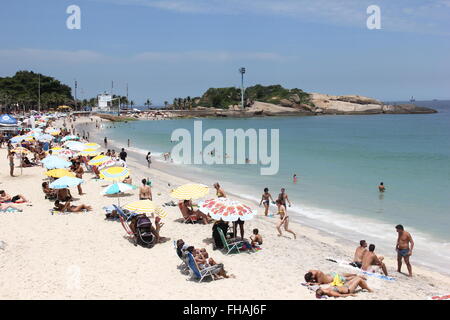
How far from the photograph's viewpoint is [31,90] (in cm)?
10081

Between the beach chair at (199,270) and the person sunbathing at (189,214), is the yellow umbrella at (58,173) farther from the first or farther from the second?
the beach chair at (199,270)

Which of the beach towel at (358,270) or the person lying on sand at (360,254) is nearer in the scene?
the beach towel at (358,270)

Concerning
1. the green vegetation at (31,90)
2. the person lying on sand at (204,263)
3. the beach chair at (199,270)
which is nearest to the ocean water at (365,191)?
the person lying on sand at (204,263)

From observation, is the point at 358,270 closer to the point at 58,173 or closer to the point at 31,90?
the point at 58,173

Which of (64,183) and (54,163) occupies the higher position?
(54,163)

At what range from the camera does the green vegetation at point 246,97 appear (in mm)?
143175

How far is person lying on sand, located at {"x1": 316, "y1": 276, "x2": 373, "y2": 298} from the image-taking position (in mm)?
7293

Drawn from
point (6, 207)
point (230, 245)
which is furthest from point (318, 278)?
point (6, 207)

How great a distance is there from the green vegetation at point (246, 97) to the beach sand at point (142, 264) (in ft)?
417

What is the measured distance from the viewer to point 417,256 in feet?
37.7

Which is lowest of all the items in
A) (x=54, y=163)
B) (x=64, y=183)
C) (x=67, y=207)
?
(x=67, y=207)

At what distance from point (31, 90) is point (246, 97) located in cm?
7720
